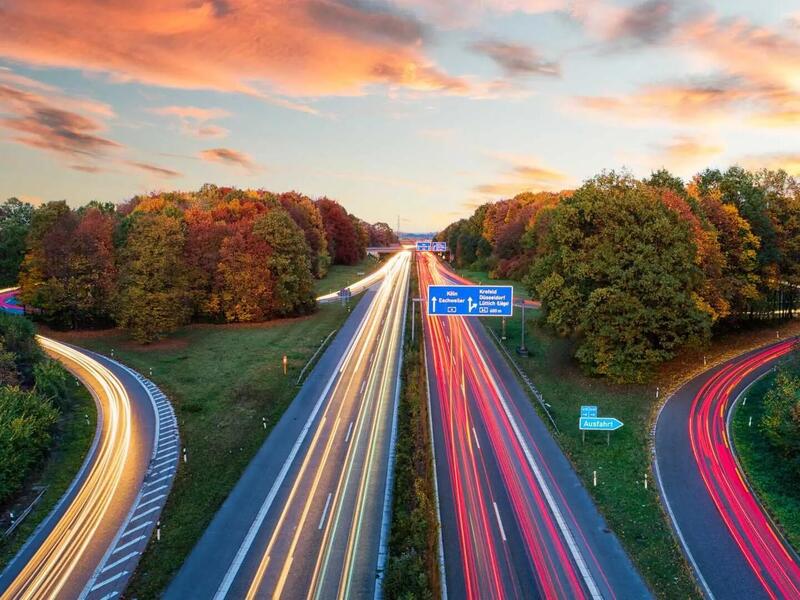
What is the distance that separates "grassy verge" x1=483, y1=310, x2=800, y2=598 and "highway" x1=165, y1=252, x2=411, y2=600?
37.2ft

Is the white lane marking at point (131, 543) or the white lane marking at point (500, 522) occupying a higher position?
the white lane marking at point (500, 522)

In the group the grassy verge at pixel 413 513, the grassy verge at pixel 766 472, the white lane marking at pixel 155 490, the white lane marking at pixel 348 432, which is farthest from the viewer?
the white lane marking at pixel 348 432

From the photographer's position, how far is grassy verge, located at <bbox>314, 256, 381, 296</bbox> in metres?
109

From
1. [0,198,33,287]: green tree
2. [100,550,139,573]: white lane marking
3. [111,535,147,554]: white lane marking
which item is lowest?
[100,550,139,573]: white lane marking

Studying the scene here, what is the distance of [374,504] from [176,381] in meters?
28.0

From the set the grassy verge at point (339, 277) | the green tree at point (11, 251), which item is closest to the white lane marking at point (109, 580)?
the grassy verge at point (339, 277)

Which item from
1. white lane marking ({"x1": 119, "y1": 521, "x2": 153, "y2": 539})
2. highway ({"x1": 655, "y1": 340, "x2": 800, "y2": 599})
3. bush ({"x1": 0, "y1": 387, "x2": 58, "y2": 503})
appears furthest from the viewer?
bush ({"x1": 0, "y1": 387, "x2": 58, "y2": 503})

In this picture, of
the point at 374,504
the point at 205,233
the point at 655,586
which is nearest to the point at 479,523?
the point at 374,504

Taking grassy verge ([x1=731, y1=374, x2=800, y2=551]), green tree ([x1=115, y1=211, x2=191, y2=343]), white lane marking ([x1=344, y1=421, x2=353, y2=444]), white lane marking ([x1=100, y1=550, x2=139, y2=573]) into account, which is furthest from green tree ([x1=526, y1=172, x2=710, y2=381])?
green tree ([x1=115, y1=211, x2=191, y2=343])

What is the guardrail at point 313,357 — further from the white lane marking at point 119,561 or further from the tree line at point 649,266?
the white lane marking at point 119,561

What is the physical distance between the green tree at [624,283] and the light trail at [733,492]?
489 cm

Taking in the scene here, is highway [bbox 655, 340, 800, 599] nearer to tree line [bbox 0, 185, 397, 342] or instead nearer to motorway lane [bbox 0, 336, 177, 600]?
motorway lane [bbox 0, 336, 177, 600]

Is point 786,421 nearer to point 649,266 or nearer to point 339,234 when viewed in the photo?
point 649,266

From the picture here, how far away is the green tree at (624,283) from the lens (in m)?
44.4
